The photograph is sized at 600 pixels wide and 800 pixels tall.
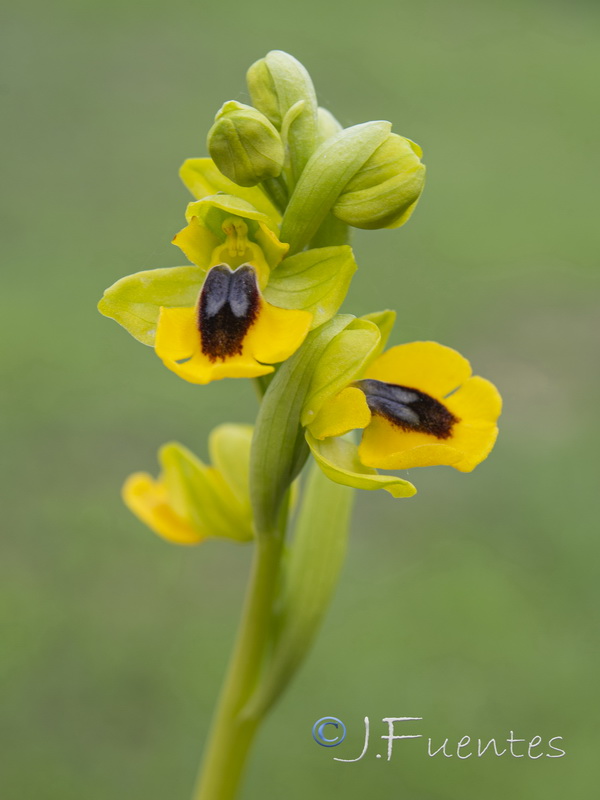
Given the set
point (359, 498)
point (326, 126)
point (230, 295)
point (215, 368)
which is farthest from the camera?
point (359, 498)

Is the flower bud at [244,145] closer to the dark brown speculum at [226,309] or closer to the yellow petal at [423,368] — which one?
the dark brown speculum at [226,309]

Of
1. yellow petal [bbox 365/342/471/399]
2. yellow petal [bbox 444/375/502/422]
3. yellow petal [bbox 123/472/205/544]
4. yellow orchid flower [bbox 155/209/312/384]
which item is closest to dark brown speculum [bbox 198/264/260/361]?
yellow orchid flower [bbox 155/209/312/384]

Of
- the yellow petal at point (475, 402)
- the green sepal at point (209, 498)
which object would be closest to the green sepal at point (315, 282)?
the yellow petal at point (475, 402)

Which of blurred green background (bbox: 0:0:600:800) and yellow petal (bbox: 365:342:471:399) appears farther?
blurred green background (bbox: 0:0:600:800)

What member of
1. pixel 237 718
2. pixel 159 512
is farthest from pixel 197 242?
pixel 237 718

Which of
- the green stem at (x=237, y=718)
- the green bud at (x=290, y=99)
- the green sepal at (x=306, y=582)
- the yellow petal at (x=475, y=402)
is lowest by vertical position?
the green stem at (x=237, y=718)

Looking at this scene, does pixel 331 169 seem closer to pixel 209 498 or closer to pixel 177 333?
pixel 177 333

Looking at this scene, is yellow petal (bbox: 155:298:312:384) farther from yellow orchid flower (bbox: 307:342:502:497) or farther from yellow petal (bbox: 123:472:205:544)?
yellow petal (bbox: 123:472:205:544)
